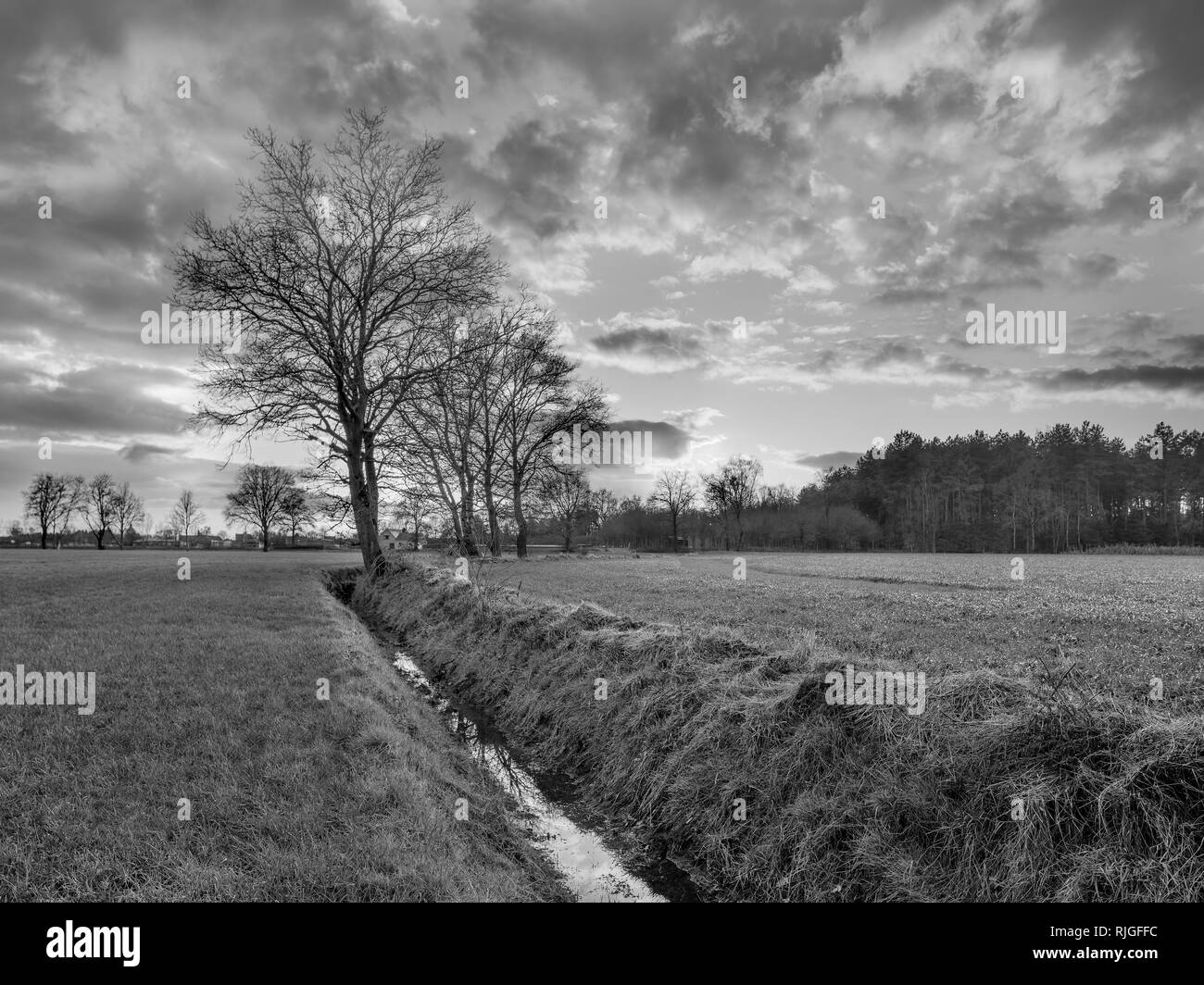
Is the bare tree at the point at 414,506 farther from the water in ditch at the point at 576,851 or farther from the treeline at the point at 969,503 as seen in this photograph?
the treeline at the point at 969,503

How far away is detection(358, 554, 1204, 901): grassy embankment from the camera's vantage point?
12.8 feet

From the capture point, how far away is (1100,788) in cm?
411

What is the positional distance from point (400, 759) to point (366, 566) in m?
23.3

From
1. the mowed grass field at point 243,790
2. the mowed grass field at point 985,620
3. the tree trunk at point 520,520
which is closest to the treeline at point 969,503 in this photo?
the tree trunk at point 520,520

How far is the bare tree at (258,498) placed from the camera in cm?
9619

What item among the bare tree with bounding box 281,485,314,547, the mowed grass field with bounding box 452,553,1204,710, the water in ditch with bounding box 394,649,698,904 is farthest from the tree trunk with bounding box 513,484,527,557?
the bare tree with bounding box 281,485,314,547

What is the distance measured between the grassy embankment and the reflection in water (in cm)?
54

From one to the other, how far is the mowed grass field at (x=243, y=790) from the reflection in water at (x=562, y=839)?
286mm

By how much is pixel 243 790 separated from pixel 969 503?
10257 cm

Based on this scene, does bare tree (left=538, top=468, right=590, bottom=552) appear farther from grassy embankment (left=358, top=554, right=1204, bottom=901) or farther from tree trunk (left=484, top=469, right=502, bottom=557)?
grassy embankment (left=358, top=554, right=1204, bottom=901)

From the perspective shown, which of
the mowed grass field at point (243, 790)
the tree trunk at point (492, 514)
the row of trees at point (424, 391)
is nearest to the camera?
the mowed grass field at point (243, 790)

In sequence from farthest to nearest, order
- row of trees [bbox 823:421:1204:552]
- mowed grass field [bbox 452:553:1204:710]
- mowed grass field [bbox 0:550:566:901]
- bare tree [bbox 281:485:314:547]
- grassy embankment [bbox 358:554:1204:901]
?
bare tree [bbox 281:485:314:547] → row of trees [bbox 823:421:1204:552] → mowed grass field [bbox 452:553:1204:710] → mowed grass field [bbox 0:550:566:901] → grassy embankment [bbox 358:554:1204:901]
